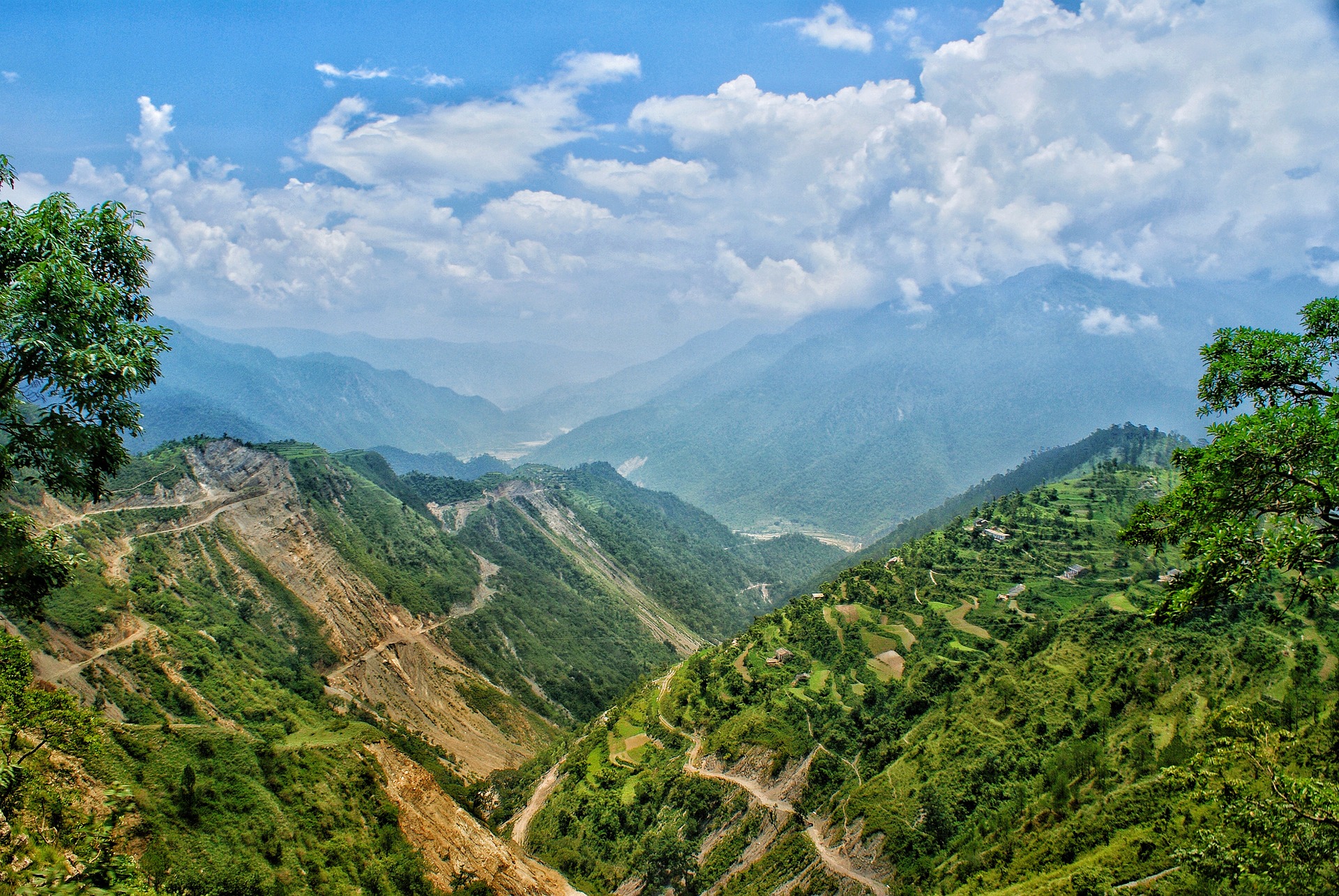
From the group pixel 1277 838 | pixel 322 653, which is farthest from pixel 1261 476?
pixel 322 653

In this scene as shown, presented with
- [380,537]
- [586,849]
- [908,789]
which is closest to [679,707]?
[586,849]

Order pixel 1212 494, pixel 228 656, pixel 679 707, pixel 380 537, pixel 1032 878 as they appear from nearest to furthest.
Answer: pixel 1212 494, pixel 1032 878, pixel 228 656, pixel 679 707, pixel 380 537

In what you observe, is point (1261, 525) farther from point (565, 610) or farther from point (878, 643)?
point (565, 610)

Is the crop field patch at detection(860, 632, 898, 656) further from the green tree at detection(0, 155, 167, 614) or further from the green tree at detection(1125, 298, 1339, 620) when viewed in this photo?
the green tree at detection(0, 155, 167, 614)

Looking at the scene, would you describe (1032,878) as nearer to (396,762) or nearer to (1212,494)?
(1212,494)

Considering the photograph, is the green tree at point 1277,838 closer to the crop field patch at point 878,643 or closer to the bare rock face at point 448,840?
the bare rock face at point 448,840

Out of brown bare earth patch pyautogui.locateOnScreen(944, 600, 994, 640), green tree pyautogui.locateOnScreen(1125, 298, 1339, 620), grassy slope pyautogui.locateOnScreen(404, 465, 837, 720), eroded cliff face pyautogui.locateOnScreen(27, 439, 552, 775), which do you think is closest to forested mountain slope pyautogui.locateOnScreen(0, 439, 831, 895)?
eroded cliff face pyautogui.locateOnScreen(27, 439, 552, 775)

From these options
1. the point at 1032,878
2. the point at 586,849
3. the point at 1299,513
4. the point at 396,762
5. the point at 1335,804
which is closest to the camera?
the point at 1335,804
